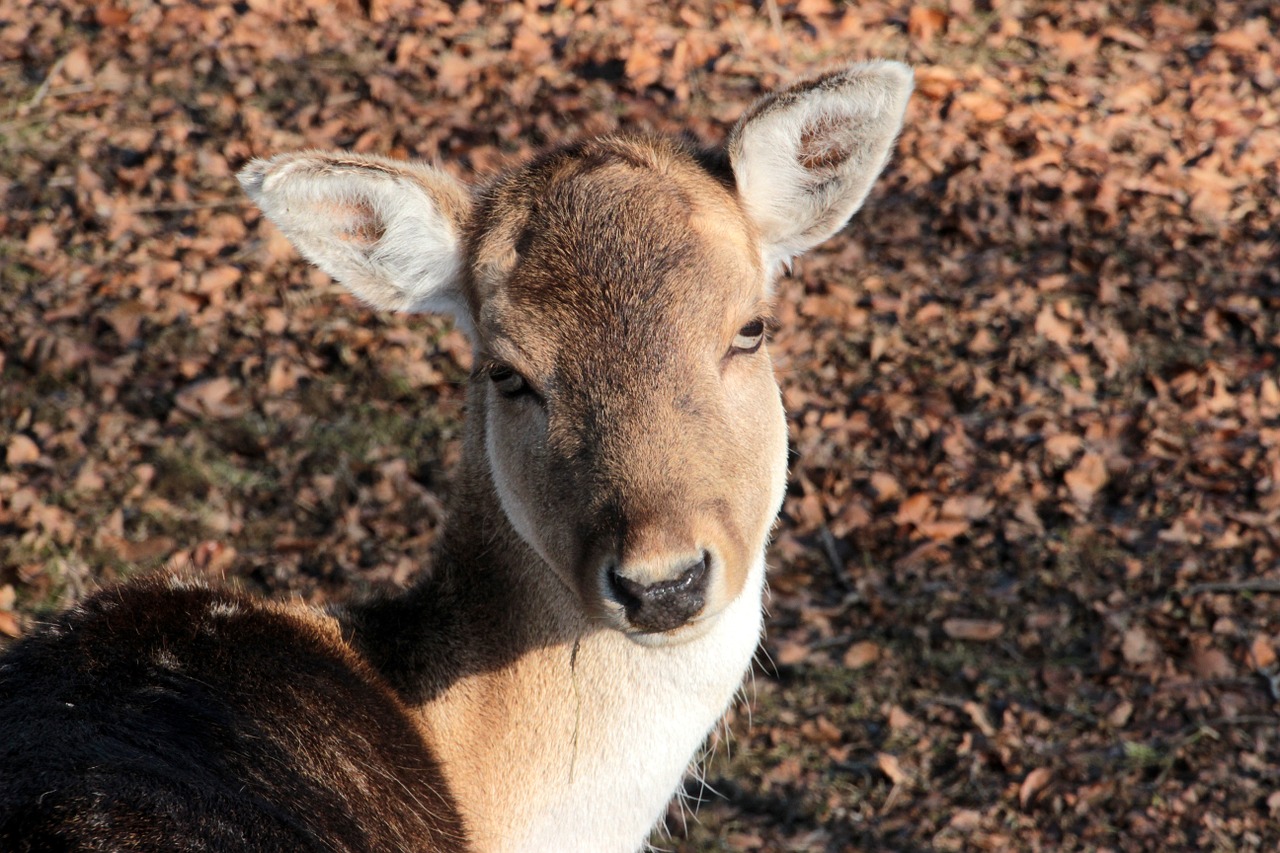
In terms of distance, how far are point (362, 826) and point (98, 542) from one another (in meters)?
4.14

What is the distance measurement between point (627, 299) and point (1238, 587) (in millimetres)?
4037

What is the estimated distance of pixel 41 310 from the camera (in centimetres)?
786

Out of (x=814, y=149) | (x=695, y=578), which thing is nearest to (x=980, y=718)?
(x=814, y=149)

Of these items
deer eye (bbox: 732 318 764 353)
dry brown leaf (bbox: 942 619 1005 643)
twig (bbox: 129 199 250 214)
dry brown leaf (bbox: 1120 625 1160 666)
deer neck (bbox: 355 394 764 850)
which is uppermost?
deer eye (bbox: 732 318 764 353)

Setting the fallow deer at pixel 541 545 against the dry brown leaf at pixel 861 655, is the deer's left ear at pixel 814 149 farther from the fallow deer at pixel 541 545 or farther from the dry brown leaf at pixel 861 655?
the dry brown leaf at pixel 861 655

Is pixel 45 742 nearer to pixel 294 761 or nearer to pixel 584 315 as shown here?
pixel 294 761

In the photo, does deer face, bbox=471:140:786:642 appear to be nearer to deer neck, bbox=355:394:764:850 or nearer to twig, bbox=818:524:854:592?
deer neck, bbox=355:394:764:850

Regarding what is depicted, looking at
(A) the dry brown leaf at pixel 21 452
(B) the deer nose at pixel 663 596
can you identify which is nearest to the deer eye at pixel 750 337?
(B) the deer nose at pixel 663 596

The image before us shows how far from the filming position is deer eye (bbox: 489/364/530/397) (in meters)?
3.61

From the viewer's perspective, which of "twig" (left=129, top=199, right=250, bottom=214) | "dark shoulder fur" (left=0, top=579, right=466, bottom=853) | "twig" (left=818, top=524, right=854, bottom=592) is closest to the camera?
"dark shoulder fur" (left=0, top=579, right=466, bottom=853)

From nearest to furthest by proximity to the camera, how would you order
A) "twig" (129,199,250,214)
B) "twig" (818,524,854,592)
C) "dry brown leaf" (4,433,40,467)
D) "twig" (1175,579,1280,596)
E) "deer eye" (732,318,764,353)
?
"deer eye" (732,318,764,353) < "twig" (1175,579,1280,596) < "twig" (818,524,854,592) < "dry brown leaf" (4,433,40,467) < "twig" (129,199,250,214)

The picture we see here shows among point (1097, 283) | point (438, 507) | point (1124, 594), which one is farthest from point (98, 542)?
point (1097, 283)

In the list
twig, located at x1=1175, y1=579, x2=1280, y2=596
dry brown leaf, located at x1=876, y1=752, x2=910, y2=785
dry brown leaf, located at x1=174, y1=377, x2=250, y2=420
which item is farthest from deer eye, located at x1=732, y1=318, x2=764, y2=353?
dry brown leaf, located at x1=174, y1=377, x2=250, y2=420

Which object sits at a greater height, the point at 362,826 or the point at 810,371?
the point at 362,826
